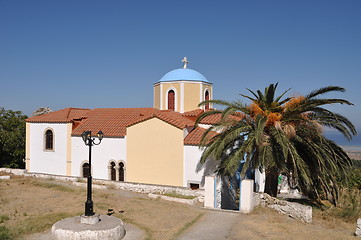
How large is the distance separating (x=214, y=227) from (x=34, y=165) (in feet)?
55.1

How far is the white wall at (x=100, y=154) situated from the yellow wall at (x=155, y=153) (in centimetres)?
83

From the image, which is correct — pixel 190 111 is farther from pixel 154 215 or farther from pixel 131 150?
pixel 154 215

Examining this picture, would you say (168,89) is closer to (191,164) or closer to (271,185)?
(191,164)

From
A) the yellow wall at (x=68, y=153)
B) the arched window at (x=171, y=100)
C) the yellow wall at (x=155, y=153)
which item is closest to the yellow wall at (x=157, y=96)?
the arched window at (x=171, y=100)

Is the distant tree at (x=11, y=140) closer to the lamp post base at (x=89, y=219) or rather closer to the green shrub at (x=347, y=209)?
the lamp post base at (x=89, y=219)

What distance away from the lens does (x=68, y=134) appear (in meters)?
22.5

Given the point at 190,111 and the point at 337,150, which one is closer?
the point at 337,150

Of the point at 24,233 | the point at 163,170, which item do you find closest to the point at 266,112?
the point at 163,170

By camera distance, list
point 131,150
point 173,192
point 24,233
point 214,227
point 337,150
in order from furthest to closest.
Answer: point 131,150 → point 173,192 → point 337,150 → point 214,227 → point 24,233

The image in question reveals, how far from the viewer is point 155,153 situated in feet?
63.3

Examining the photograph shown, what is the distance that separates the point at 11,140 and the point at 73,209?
1547cm

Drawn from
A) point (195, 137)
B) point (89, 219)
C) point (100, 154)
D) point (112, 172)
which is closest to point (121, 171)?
point (112, 172)

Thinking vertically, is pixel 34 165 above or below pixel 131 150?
below

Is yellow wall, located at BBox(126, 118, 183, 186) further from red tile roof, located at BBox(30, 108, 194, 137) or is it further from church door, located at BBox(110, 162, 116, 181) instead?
church door, located at BBox(110, 162, 116, 181)
